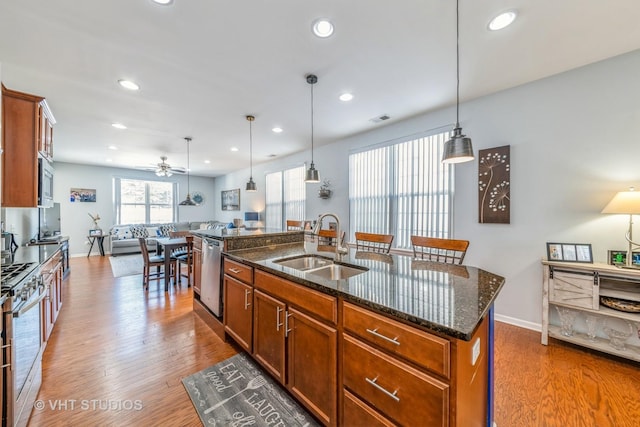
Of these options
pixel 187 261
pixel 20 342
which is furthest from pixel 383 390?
pixel 187 261

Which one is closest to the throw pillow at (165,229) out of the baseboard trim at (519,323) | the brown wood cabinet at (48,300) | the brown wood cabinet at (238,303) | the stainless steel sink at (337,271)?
the brown wood cabinet at (48,300)

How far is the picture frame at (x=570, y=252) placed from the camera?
2.37 metres

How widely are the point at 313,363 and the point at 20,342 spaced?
1.75 metres

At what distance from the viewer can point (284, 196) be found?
6465 mm

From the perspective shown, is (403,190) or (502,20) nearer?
(502,20)

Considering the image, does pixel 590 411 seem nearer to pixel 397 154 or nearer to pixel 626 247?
pixel 626 247

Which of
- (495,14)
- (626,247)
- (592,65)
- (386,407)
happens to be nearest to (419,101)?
(495,14)

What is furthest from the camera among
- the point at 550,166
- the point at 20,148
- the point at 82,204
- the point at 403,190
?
the point at 82,204

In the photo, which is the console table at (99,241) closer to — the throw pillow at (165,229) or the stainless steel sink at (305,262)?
the throw pillow at (165,229)

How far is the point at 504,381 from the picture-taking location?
1.95 m

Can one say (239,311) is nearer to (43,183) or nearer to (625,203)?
(43,183)

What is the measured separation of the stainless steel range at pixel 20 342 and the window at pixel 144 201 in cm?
719

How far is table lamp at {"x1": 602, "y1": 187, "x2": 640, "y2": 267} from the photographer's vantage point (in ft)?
6.66

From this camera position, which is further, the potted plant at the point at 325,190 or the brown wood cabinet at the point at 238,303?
the potted plant at the point at 325,190
